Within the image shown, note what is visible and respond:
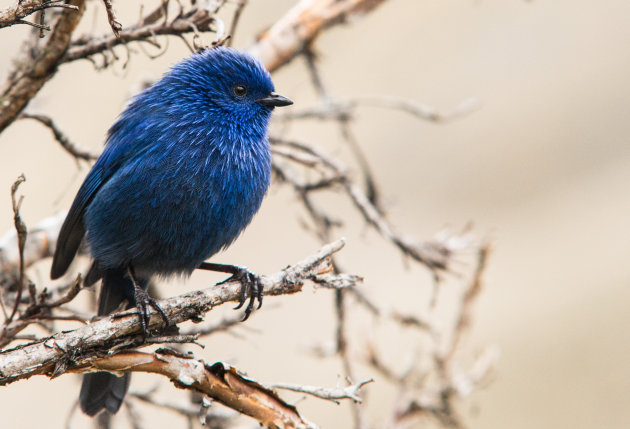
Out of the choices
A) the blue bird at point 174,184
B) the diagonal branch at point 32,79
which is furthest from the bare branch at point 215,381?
the diagonal branch at point 32,79

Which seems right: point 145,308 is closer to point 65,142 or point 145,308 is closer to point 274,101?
point 65,142

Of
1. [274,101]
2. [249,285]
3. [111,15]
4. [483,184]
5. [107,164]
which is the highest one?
[483,184]

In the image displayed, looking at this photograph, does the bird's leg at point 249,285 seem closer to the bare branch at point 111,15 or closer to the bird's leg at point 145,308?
the bird's leg at point 145,308

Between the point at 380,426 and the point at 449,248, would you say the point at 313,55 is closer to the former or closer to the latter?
the point at 449,248

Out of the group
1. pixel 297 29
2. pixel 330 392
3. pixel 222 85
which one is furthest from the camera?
pixel 297 29

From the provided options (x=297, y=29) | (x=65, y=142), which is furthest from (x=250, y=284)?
(x=297, y=29)

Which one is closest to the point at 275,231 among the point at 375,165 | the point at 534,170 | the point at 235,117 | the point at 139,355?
the point at 375,165

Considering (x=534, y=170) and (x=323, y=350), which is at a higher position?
(x=534, y=170)
